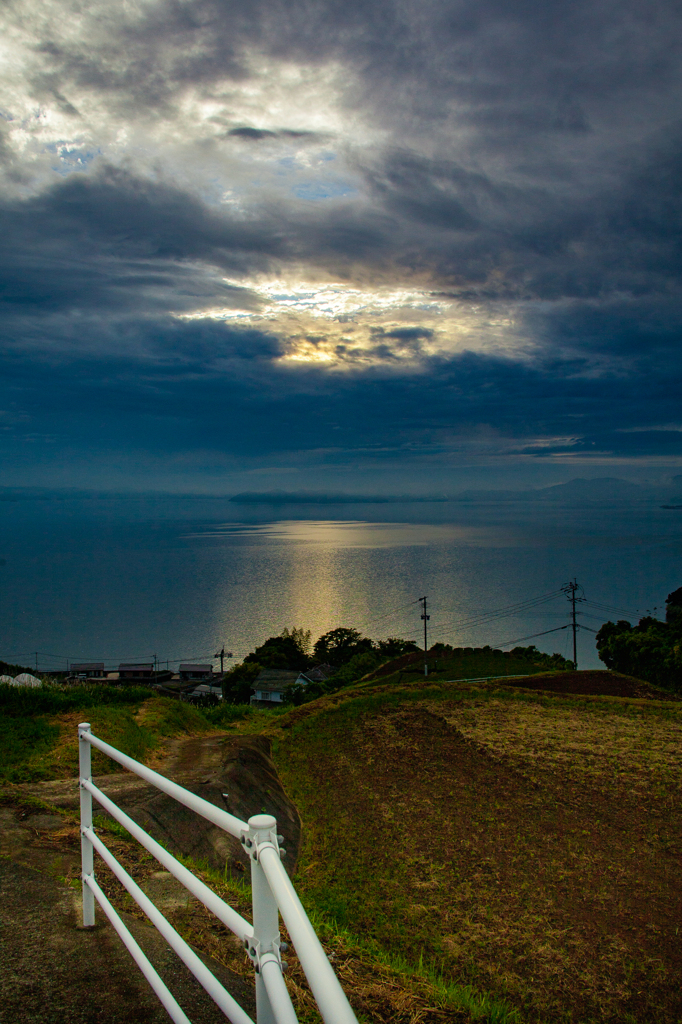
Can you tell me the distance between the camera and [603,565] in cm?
9238

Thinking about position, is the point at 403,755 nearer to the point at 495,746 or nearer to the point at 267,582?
the point at 495,746

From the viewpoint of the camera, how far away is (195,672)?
1822 inches

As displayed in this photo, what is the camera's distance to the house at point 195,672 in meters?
45.8

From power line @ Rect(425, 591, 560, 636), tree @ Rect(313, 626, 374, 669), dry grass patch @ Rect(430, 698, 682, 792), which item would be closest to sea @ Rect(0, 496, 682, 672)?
power line @ Rect(425, 591, 560, 636)

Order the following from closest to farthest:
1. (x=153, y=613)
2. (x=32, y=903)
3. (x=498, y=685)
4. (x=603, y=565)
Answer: (x=32, y=903) < (x=498, y=685) < (x=153, y=613) < (x=603, y=565)

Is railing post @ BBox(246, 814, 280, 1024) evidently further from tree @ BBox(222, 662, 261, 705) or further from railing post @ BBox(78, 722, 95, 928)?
tree @ BBox(222, 662, 261, 705)

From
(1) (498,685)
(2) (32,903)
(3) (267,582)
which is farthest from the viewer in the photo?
(3) (267,582)

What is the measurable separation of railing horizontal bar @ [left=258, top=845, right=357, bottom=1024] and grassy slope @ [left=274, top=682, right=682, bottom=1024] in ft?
16.6

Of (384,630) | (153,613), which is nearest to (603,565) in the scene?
(384,630)

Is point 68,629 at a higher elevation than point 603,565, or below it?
below

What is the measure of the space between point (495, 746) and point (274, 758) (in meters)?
5.06

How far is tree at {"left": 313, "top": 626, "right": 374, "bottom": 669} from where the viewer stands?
43.5 meters

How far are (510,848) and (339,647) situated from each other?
36.5m

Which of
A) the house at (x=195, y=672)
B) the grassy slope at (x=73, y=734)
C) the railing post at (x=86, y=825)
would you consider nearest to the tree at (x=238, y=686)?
the house at (x=195, y=672)
